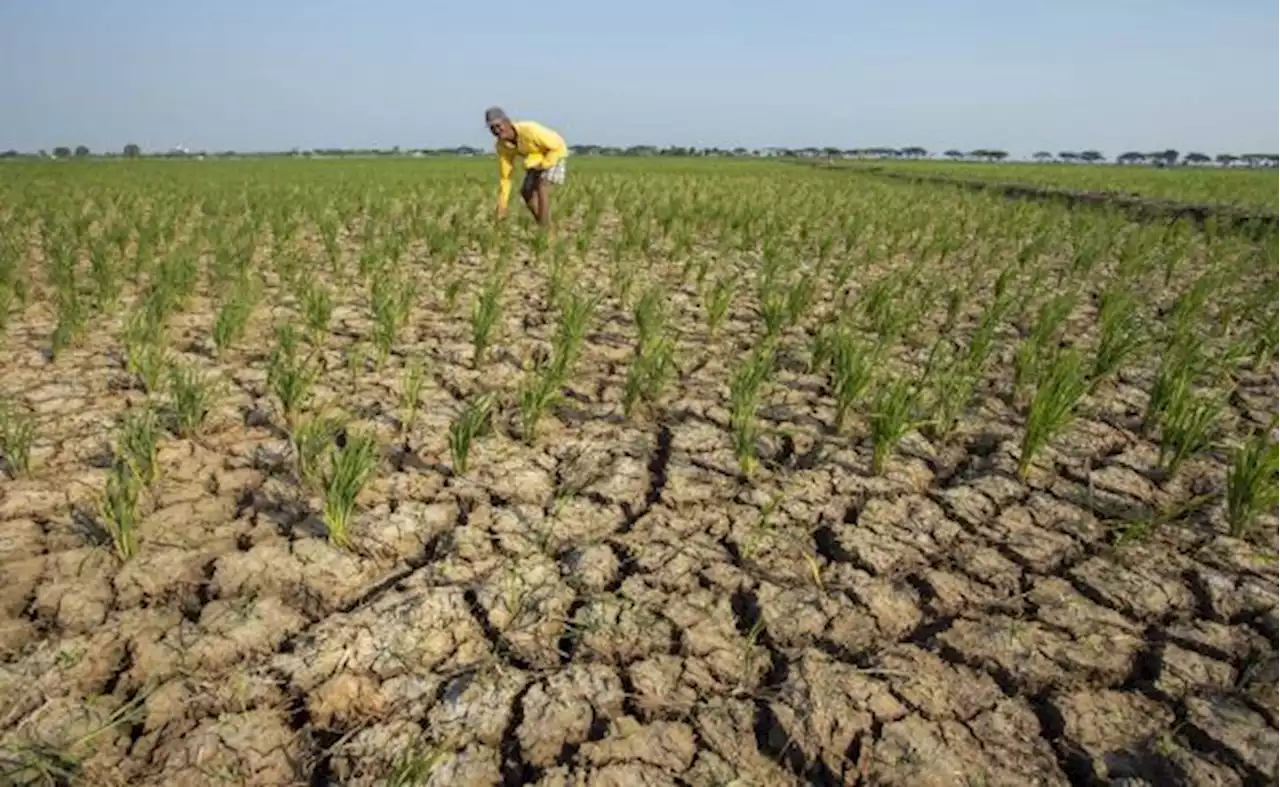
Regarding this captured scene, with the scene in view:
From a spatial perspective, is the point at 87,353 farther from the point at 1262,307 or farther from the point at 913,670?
the point at 1262,307

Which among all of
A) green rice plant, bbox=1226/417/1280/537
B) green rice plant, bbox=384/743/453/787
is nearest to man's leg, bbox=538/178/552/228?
green rice plant, bbox=1226/417/1280/537

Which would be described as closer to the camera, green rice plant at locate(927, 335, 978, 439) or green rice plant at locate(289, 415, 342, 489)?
green rice plant at locate(289, 415, 342, 489)

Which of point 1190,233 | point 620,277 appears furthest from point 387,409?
point 1190,233

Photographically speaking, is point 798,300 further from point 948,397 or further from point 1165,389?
point 1165,389

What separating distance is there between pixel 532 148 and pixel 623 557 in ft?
16.4

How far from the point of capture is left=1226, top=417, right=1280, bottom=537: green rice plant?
2.00 metres

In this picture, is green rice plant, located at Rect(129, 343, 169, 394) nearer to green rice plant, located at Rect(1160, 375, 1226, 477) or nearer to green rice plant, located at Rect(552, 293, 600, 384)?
green rice plant, located at Rect(552, 293, 600, 384)

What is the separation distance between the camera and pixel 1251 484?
2.04 m

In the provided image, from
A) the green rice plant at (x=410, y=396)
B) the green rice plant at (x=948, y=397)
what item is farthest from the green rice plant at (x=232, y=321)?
the green rice plant at (x=948, y=397)

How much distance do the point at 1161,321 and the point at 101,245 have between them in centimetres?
708

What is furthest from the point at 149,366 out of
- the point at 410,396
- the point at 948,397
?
the point at 948,397

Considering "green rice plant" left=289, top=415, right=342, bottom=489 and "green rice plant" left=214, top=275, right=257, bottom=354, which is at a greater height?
"green rice plant" left=214, top=275, right=257, bottom=354

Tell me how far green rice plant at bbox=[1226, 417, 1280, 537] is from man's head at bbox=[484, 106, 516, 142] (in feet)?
17.2

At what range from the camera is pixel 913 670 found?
1629 mm
